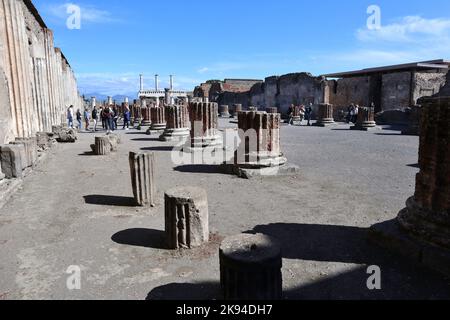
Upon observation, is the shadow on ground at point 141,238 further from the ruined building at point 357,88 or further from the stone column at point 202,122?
the ruined building at point 357,88

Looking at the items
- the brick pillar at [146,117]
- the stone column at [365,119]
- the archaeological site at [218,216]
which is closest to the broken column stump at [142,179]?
the archaeological site at [218,216]

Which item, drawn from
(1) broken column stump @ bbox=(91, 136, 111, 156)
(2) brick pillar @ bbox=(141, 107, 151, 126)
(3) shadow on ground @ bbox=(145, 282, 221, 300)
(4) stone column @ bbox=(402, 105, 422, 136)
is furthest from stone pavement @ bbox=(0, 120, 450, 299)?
(2) brick pillar @ bbox=(141, 107, 151, 126)

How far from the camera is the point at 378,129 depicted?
59.8ft

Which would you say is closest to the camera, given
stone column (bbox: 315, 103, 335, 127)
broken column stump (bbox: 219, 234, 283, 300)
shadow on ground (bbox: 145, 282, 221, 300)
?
broken column stump (bbox: 219, 234, 283, 300)

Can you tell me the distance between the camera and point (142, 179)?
17.5 feet

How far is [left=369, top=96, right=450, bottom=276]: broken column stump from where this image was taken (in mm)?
3266

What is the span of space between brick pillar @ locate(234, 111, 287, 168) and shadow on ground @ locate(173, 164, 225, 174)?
0.72m

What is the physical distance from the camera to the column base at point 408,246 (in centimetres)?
318

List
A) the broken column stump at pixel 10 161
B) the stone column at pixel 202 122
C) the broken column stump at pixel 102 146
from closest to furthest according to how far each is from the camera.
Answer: the broken column stump at pixel 10 161, the broken column stump at pixel 102 146, the stone column at pixel 202 122

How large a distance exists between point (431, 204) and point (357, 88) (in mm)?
26181

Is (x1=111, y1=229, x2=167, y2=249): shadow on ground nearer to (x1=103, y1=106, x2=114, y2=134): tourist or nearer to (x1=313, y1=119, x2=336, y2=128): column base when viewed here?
(x1=103, y1=106, x2=114, y2=134): tourist
